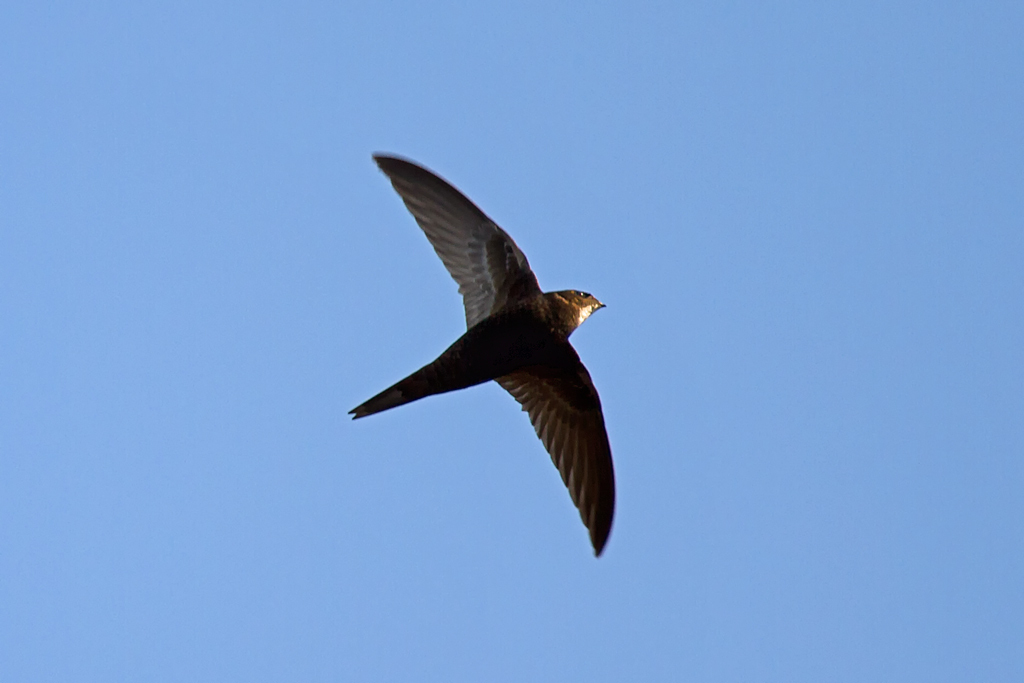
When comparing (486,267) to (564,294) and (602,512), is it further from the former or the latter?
(602,512)

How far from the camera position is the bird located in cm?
679

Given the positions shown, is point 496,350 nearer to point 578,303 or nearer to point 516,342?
point 516,342

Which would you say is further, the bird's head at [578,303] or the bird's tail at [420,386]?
the bird's head at [578,303]

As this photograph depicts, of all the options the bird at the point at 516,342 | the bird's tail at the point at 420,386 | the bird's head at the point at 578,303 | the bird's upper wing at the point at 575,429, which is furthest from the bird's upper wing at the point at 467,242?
the bird's tail at the point at 420,386

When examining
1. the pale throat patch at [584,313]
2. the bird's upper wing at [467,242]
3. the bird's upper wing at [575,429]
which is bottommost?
the bird's upper wing at [575,429]

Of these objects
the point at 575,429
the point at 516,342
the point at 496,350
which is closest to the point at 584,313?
the point at 516,342

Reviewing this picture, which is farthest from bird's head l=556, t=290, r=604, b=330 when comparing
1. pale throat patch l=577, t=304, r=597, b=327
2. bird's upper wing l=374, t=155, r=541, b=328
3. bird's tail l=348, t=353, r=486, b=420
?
bird's tail l=348, t=353, r=486, b=420

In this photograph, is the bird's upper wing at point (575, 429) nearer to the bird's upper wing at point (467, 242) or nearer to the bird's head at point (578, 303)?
the bird's head at point (578, 303)

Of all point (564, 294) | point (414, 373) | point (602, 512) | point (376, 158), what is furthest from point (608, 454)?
point (376, 158)

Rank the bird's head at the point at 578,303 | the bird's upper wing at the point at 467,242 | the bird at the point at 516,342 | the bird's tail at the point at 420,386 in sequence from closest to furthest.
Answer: the bird's tail at the point at 420,386 < the bird at the point at 516,342 < the bird's head at the point at 578,303 < the bird's upper wing at the point at 467,242

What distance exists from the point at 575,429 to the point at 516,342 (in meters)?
1.07

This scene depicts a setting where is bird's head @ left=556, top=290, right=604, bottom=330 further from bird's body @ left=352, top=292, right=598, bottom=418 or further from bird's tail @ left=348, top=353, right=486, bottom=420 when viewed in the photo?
bird's tail @ left=348, top=353, right=486, bottom=420

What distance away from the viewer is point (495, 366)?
22.4ft

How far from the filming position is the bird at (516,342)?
6.79 meters
